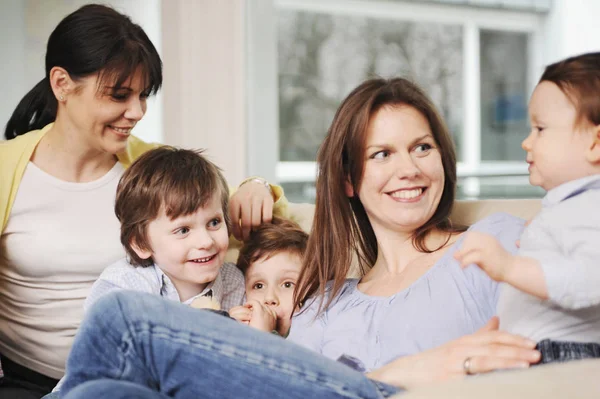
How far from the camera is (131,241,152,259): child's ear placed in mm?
1823

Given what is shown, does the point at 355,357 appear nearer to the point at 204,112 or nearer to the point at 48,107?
the point at 48,107

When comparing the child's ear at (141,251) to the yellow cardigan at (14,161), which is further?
the yellow cardigan at (14,161)

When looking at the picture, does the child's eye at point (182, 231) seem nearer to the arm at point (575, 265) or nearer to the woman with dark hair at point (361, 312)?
the woman with dark hair at point (361, 312)

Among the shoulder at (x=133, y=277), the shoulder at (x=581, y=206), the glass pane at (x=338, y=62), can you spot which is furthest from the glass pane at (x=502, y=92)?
the shoulder at (x=581, y=206)

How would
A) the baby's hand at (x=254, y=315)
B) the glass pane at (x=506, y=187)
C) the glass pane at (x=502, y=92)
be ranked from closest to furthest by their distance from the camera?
1. the baby's hand at (x=254, y=315)
2. the glass pane at (x=506, y=187)
3. the glass pane at (x=502, y=92)

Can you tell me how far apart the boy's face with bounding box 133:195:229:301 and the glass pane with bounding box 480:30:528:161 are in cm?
353

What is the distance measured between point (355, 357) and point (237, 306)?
367 mm

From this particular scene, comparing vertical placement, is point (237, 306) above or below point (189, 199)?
below

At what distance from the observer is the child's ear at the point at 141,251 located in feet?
5.98

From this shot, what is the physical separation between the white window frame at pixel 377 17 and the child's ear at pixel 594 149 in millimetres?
2566

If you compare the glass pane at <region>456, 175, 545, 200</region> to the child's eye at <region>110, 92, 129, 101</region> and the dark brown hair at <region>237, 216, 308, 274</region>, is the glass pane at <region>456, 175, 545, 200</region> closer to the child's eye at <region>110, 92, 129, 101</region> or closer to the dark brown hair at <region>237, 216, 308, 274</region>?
the dark brown hair at <region>237, 216, 308, 274</region>

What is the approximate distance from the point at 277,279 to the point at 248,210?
0.21 meters

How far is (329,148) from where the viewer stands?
5.65 ft

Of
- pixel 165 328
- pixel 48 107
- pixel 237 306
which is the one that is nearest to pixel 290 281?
pixel 237 306
